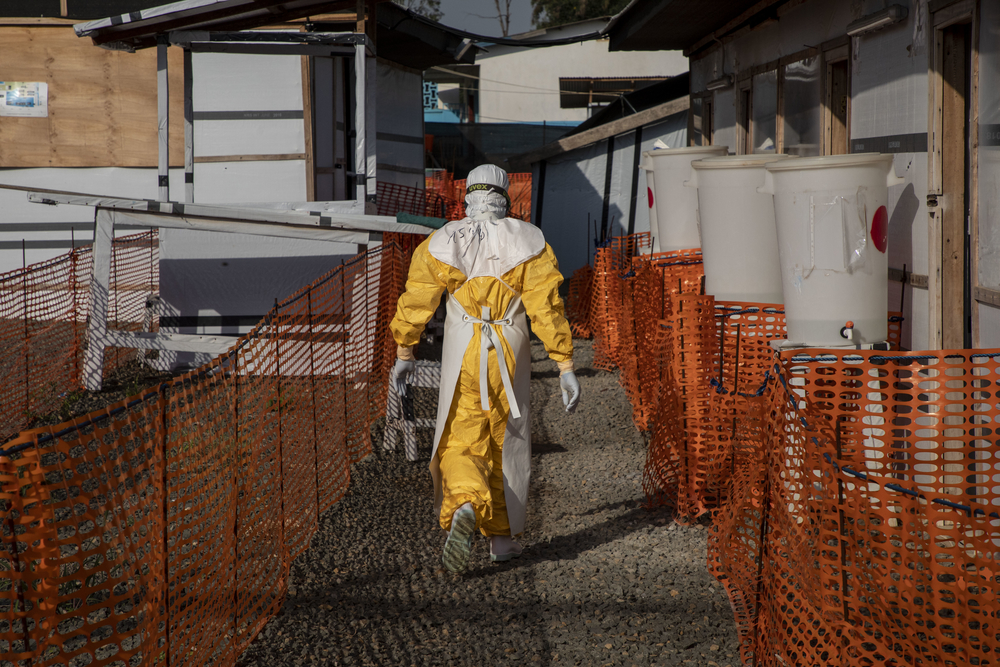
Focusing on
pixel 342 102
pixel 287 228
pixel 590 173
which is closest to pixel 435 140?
pixel 590 173

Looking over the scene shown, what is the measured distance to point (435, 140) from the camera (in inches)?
1061

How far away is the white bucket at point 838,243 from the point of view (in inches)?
184

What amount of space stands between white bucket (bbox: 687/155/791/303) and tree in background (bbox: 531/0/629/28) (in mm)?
42880

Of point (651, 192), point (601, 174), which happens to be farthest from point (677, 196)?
point (601, 174)

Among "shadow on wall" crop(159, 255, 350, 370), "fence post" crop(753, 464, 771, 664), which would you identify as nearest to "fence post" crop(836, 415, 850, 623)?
"fence post" crop(753, 464, 771, 664)

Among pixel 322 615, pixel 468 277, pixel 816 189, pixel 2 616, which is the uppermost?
pixel 816 189

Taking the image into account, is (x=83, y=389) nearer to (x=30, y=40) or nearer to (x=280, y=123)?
(x=280, y=123)

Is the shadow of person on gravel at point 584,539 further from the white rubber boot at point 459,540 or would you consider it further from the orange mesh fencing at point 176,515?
the orange mesh fencing at point 176,515

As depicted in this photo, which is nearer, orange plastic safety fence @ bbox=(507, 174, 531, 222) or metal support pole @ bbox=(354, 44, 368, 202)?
metal support pole @ bbox=(354, 44, 368, 202)

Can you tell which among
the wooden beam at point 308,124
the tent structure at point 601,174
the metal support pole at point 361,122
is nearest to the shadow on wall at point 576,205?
the tent structure at point 601,174

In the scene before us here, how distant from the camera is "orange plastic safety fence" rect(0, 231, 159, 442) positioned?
734cm

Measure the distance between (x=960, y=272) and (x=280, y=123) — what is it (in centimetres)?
719

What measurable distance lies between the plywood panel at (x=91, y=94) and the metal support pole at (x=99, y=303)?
7.93ft

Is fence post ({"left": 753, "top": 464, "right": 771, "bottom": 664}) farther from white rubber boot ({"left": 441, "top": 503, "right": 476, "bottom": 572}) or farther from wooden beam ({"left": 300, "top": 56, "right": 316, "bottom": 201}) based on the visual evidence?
wooden beam ({"left": 300, "top": 56, "right": 316, "bottom": 201})
